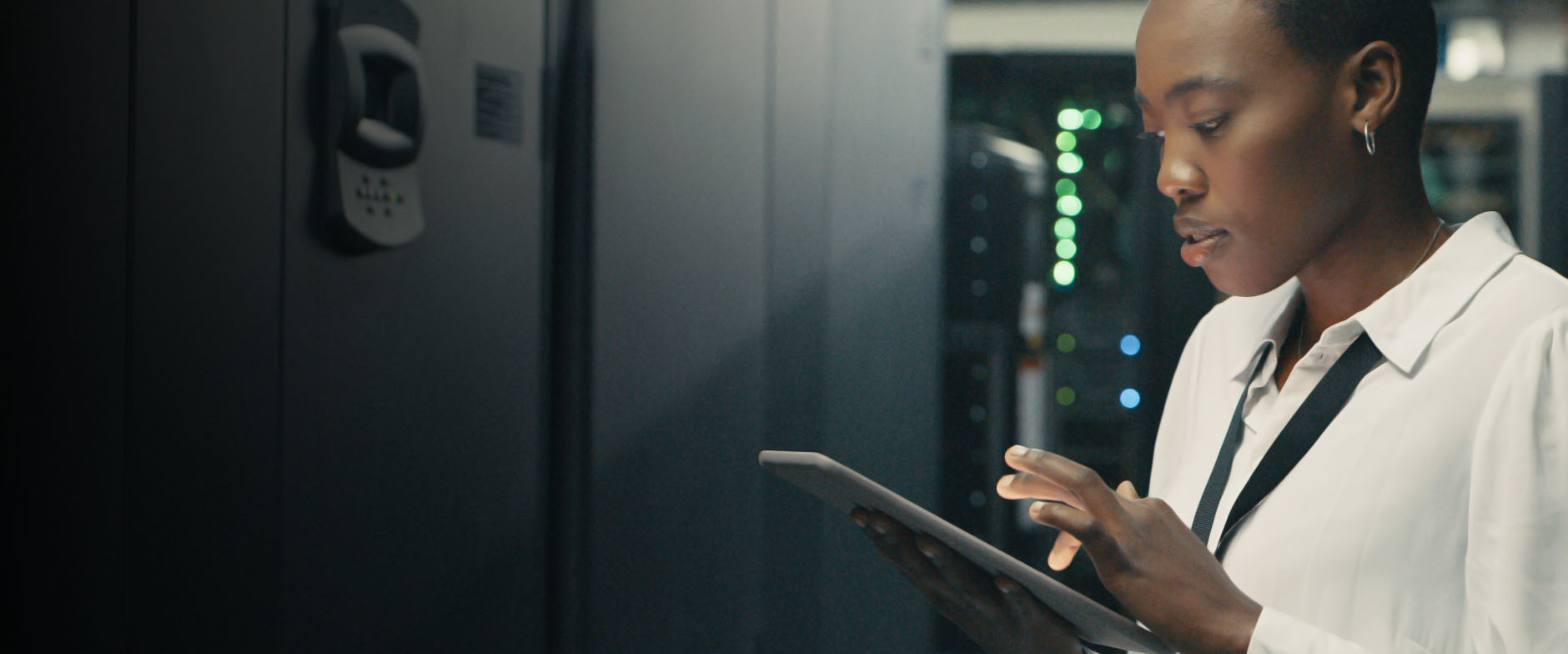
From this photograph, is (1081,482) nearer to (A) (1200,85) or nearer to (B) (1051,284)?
(A) (1200,85)

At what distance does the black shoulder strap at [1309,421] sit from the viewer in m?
0.79

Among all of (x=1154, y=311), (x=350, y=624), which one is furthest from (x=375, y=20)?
(x=1154, y=311)

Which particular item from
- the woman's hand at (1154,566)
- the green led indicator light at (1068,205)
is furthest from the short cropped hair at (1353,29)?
the green led indicator light at (1068,205)

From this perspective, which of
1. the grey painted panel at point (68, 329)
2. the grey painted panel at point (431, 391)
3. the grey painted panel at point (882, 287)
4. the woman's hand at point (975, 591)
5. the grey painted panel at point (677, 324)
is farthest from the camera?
the grey painted panel at point (882, 287)

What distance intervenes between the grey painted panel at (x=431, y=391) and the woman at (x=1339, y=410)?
803 mm

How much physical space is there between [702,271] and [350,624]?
743mm

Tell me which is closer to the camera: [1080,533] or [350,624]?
[1080,533]

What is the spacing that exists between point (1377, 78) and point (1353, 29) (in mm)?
38

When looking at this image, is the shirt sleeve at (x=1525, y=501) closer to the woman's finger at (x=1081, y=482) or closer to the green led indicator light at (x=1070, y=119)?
the woman's finger at (x=1081, y=482)

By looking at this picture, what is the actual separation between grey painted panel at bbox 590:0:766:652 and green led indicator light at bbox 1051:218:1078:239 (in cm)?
98

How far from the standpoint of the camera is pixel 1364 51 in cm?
77

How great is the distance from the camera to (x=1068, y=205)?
8.46 ft

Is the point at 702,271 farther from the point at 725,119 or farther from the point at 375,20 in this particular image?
the point at 375,20

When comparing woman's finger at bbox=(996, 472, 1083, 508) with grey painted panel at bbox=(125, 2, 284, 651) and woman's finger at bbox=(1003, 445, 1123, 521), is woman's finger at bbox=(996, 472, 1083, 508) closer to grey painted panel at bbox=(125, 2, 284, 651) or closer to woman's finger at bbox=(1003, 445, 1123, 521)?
woman's finger at bbox=(1003, 445, 1123, 521)
